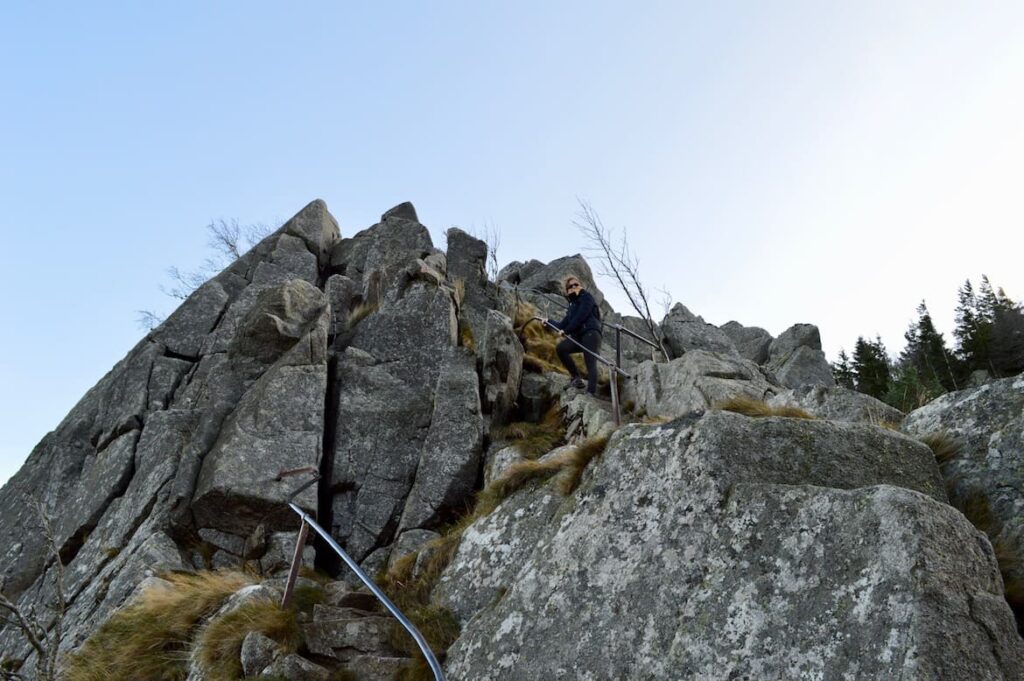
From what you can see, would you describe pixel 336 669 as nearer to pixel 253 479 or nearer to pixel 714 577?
pixel 714 577

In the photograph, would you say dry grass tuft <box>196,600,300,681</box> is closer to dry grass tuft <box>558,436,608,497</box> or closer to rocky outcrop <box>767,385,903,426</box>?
dry grass tuft <box>558,436,608,497</box>

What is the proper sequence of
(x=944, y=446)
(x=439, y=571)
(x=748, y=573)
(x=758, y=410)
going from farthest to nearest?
(x=439, y=571), (x=758, y=410), (x=944, y=446), (x=748, y=573)

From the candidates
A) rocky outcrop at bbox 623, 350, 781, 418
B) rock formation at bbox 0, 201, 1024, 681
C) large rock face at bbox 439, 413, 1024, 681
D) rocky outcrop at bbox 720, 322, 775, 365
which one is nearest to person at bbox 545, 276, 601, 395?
rock formation at bbox 0, 201, 1024, 681

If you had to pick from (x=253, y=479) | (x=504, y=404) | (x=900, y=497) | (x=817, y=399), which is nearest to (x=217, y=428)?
(x=253, y=479)

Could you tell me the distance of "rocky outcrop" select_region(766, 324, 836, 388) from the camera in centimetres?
2919

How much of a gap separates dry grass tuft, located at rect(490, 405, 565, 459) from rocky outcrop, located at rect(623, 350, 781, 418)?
73.8 inches

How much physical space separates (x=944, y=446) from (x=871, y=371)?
3844 centimetres

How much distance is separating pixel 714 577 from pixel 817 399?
456 cm

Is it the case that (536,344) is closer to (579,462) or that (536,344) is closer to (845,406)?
(845,406)

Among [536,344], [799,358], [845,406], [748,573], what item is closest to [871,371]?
[799,358]

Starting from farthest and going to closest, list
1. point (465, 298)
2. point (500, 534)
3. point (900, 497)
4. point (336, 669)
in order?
1. point (465, 298)
2. point (500, 534)
3. point (336, 669)
4. point (900, 497)

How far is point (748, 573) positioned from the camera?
614cm

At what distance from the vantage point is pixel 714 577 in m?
6.30

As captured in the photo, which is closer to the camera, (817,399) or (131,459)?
(817,399)
